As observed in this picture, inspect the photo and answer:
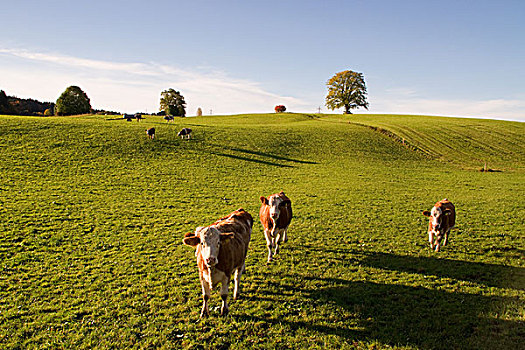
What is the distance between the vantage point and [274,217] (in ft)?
37.6

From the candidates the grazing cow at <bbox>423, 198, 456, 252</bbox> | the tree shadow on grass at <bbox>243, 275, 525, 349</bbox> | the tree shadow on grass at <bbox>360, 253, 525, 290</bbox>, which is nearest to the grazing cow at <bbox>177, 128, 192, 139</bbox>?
the tree shadow on grass at <bbox>360, 253, 525, 290</bbox>

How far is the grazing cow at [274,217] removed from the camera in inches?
454

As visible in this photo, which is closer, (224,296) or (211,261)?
(211,261)

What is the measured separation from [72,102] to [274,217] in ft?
283

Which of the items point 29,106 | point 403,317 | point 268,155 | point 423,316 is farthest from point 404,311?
point 29,106

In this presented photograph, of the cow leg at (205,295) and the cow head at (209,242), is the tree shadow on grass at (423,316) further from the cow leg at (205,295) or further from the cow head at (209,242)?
the cow head at (209,242)

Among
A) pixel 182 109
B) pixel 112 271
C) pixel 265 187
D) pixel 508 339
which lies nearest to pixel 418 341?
pixel 508 339

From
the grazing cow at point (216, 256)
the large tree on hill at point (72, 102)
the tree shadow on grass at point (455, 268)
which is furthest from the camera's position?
the large tree on hill at point (72, 102)

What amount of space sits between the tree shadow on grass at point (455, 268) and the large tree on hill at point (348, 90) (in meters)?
90.8

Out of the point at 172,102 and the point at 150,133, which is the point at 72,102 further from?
the point at 150,133

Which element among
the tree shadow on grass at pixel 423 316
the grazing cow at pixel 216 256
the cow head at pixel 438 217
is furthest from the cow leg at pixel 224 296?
the cow head at pixel 438 217

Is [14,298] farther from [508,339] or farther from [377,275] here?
[508,339]

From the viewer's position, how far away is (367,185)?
2708cm

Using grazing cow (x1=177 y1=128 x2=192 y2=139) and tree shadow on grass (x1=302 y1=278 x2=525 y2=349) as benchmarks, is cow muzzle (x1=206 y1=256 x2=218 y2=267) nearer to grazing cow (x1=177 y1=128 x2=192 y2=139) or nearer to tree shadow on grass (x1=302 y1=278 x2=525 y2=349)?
tree shadow on grass (x1=302 y1=278 x2=525 y2=349)
